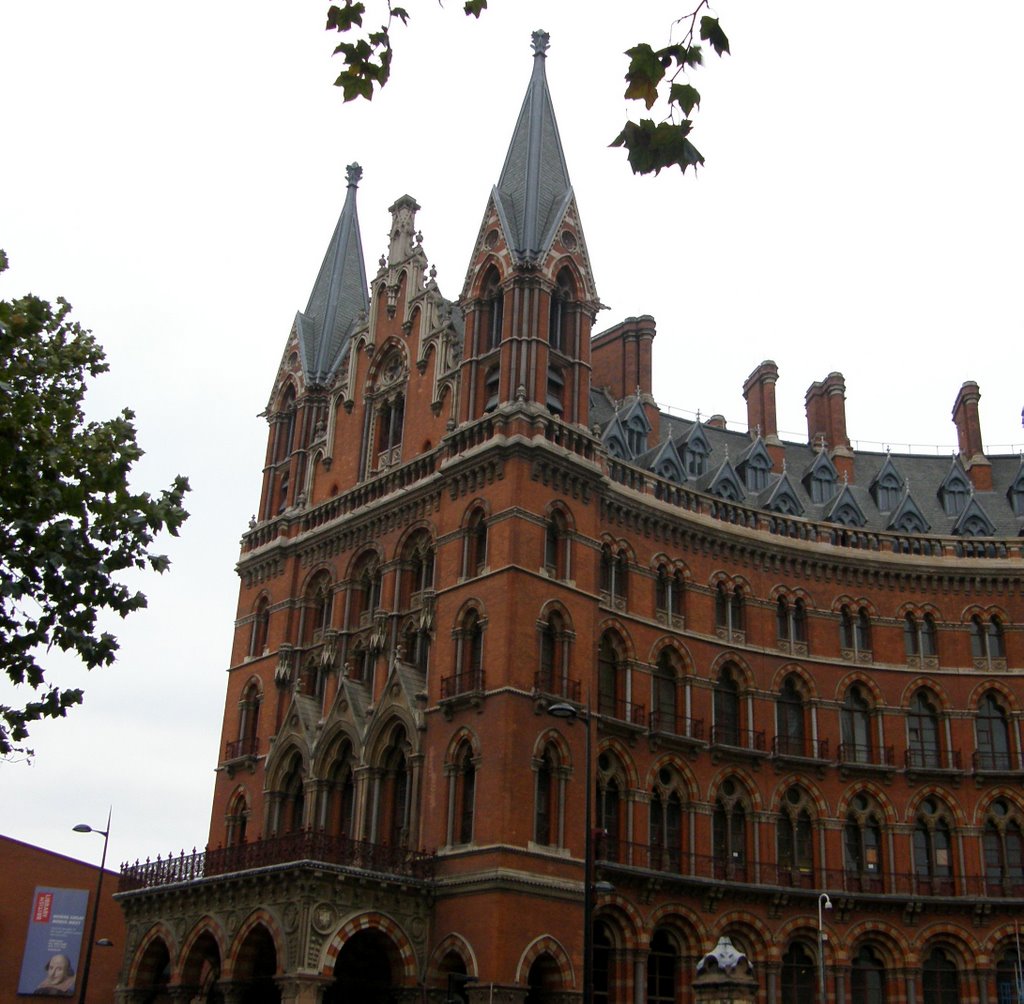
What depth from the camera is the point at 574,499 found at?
42688mm

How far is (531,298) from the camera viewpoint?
145 ft

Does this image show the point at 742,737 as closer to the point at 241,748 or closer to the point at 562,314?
the point at 562,314

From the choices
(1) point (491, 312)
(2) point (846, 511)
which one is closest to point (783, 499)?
(2) point (846, 511)

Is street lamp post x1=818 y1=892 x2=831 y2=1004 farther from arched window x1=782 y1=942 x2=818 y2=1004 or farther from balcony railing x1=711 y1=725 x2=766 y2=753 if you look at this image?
balcony railing x1=711 y1=725 x2=766 y2=753

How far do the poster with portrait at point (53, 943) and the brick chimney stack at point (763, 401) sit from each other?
35.8 metres

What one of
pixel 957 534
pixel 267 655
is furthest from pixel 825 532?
pixel 267 655

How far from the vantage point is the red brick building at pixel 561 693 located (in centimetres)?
3769

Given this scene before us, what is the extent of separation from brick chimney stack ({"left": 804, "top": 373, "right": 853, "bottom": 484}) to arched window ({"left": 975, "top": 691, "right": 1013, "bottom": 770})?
1204 cm

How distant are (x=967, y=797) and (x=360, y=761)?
2194cm

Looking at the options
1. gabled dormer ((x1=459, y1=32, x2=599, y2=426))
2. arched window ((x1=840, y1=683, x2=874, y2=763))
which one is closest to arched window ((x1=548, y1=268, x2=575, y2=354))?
gabled dormer ((x1=459, y1=32, x2=599, y2=426))

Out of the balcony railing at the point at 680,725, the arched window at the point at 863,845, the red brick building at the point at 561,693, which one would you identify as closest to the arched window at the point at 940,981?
the red brick building at the point at 561,693

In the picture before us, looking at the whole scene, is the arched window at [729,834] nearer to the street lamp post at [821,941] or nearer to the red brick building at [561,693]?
the red brick building at [561,693]

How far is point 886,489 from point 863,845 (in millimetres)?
15649

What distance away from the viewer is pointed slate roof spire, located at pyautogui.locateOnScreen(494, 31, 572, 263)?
1788 inches
